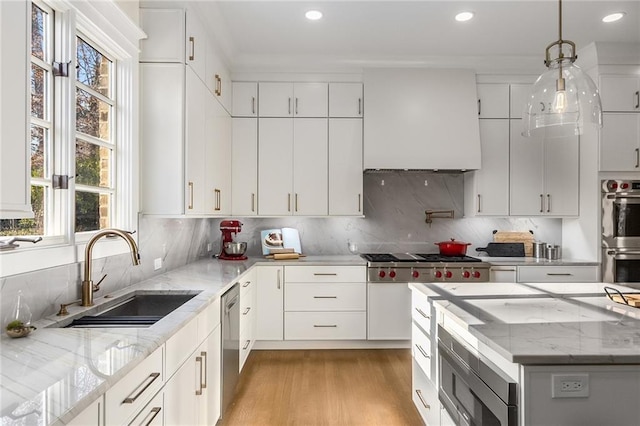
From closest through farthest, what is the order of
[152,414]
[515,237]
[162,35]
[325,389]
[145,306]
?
[152,414], [145,306], [162,35], [325,389], [515,237]

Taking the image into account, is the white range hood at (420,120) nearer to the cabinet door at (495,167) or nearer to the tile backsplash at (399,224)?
the cabinet door at (495,167)

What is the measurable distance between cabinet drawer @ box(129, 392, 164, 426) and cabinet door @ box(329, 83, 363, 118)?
313 centimetres

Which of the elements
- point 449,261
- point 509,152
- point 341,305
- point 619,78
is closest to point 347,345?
point 341,305

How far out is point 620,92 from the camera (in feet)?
11.9

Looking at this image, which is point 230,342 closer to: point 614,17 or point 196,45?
point 196,45

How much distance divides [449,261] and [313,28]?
2433 millimetres

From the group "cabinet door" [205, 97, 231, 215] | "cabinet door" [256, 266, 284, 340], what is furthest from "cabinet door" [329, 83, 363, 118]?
"cabinet door" [256, 266, 284, 340]

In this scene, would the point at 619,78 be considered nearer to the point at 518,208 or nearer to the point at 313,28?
the point at 518,208

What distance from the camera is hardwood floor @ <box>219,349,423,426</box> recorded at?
2.56 m

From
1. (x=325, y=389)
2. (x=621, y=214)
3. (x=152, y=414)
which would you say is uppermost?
(x=621, y=214)

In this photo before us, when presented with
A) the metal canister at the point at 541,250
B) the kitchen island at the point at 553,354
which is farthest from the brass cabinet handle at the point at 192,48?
the metal canister at the point at 541,250

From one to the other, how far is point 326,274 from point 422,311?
1523 millimetres

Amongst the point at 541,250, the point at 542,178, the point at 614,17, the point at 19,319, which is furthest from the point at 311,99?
the point at 19,319

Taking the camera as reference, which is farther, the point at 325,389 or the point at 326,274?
the point at 326,274
